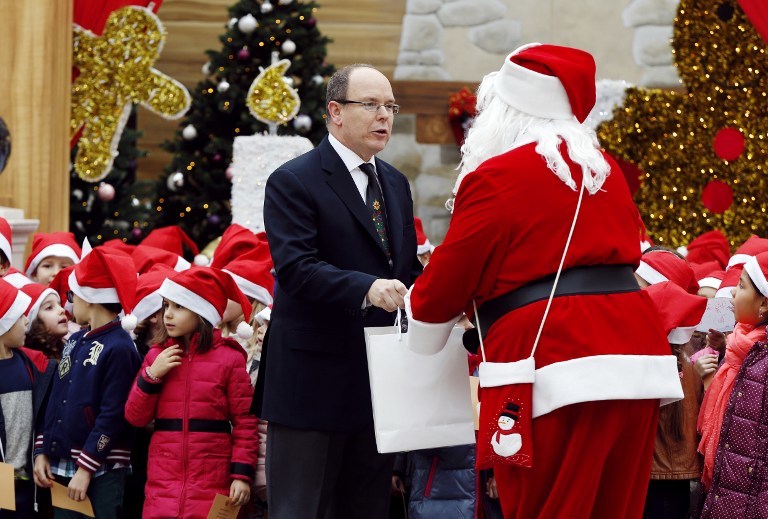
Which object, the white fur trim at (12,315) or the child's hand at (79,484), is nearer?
the child's hand at (79,484)

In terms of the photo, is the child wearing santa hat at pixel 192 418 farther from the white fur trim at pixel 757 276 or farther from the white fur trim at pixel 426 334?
the white fur trim at pixel 757 276

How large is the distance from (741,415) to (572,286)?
1636 mm

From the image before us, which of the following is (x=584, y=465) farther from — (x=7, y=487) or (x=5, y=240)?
(x=5, y=240)

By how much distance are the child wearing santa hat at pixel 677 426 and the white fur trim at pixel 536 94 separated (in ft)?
5.60

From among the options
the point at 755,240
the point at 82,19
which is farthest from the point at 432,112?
the point at 755,240

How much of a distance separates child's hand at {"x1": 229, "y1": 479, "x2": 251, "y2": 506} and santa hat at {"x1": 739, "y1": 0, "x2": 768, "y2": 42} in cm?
711

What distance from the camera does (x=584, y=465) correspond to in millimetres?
3039

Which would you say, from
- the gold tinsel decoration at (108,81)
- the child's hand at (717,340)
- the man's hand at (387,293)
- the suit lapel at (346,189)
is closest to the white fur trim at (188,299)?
the suit lapel at (346,189)

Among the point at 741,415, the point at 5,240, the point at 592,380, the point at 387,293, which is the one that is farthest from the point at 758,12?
the point at 592,380

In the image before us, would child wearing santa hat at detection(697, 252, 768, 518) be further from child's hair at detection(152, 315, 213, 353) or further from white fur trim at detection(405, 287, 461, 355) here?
child's hair at detection(152, 315, 213, 353)

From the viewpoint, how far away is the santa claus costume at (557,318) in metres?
3.04

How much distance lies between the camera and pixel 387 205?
159 inches

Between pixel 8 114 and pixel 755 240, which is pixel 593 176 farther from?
pixel 8 114

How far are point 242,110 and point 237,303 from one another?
218 inches
